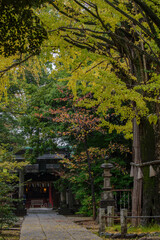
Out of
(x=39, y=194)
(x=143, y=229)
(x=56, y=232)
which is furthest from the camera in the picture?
(x=39, y=194)

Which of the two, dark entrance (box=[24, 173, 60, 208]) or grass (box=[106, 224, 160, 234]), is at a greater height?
grass (box=[106, 224, 160, 234])

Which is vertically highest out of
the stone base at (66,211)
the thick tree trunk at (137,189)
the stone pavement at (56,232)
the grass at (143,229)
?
the thick tree trunk at (137,189)

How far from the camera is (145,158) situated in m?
9.02

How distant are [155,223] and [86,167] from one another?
25.4 ft

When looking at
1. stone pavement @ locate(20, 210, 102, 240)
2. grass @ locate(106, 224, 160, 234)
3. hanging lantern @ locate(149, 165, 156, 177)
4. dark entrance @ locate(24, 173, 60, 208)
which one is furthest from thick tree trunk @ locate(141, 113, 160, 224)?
dark entrance @ locate(24, 173, 60, 208)

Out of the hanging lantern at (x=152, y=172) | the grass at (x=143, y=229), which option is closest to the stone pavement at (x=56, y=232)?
the grass at (x=143, y=229)

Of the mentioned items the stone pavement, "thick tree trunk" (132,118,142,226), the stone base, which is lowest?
the stone base

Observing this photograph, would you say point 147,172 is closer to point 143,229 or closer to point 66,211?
point 143,229

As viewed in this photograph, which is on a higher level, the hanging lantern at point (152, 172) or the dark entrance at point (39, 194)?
the hanging lantern at point (152, 172)

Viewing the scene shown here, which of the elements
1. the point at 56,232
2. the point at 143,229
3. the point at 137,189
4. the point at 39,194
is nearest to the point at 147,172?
the point at 137,189

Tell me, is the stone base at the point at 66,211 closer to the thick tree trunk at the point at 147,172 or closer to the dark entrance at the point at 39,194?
the dark entrance at the point at 39,194

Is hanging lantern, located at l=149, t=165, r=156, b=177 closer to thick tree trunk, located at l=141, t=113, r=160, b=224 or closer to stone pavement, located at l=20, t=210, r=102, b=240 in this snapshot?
thick tree trunk, located at l=141, t=113, r=160, b=224

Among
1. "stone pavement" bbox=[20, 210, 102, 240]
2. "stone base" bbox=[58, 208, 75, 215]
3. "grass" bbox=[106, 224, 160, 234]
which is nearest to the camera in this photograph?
"stone pavement" bbox=[20, 210, 102, 240]

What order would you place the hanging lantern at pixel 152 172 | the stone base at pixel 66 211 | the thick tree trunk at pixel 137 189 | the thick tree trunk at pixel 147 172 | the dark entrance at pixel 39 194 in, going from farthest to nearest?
the dark entrance at pixel 39 194 < the stone base at pixel 66 211 < the thick tree trunk at pixel 137 189 < the hanging lantern at pixel 152 172 < the thick tree trunk at pixel 147 172
